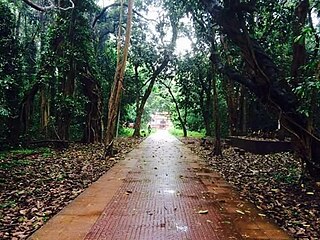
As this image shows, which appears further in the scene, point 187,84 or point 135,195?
point 187,84

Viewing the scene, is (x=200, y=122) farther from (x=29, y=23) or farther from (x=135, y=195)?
(x=135, y=195)

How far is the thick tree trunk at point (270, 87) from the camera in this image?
17.0 feet

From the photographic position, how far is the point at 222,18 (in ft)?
18.8

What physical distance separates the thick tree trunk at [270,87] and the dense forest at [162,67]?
2 cm

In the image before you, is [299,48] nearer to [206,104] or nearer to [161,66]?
[161,66]

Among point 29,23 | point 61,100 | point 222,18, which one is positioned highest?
point 29,23

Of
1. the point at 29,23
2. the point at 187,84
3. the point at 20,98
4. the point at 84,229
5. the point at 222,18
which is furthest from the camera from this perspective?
the point at 187,84

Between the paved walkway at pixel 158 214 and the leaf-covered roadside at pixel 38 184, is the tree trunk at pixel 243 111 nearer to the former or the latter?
the leaf-covered roadside at pixel 38 184

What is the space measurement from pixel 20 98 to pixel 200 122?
→ 16.0 m

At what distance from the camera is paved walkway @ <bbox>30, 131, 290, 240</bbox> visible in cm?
325

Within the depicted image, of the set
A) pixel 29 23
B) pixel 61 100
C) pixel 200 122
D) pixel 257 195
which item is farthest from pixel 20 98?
pixel 200 122

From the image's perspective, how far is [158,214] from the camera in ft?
12.8

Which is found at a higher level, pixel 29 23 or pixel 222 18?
pixel 29 23

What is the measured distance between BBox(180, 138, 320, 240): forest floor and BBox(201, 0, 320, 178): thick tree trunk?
539 mm
